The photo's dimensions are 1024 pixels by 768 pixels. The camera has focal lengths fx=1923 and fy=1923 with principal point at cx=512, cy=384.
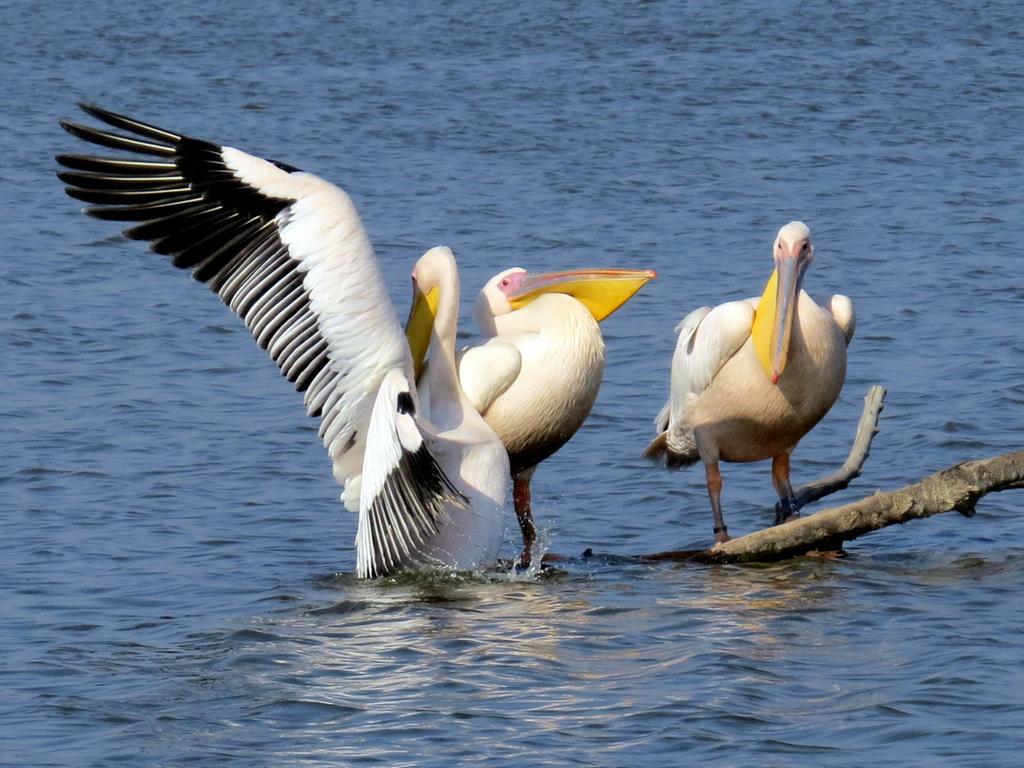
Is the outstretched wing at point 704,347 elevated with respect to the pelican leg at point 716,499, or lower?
elevated

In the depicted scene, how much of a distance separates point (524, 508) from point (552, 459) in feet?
3.96

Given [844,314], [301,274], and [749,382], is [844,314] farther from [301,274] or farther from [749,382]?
[301,274]

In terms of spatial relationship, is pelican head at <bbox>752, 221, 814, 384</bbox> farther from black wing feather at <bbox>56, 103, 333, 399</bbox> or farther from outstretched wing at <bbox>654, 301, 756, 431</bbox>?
black wing feather at <bbox>56, 103, 333, 399</bbox>

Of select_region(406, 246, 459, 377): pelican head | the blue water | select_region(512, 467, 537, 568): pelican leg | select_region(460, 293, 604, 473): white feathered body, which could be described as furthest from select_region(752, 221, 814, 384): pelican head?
select_region(406, 246, 459, 377): pelican head

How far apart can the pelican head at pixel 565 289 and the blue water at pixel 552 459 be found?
837mm

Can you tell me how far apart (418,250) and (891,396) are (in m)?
3.68

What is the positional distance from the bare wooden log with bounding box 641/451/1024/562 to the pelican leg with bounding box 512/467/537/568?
716 mm

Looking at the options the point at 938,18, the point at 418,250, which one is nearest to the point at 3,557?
the point at 418,250

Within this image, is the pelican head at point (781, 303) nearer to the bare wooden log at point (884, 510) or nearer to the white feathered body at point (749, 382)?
the white feathered body at point (749, 382)

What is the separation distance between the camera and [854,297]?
402 inches

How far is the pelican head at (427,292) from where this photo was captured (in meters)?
6.29

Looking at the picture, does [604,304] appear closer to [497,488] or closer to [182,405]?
[497,488]

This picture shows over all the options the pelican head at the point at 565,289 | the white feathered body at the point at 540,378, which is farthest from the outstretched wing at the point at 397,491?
the pelican head at the point at 565,289

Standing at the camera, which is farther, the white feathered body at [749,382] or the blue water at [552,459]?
the white feathered body at [749,382]
